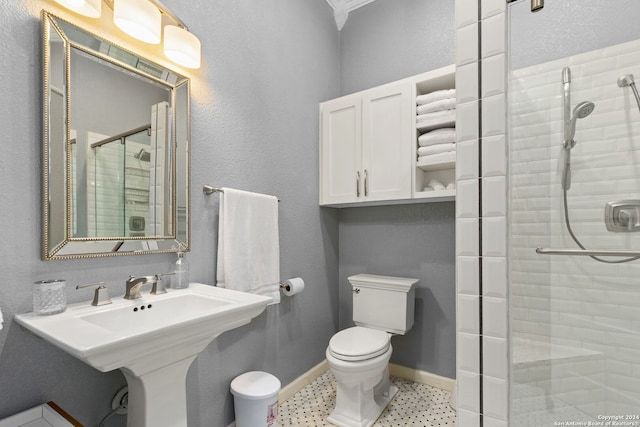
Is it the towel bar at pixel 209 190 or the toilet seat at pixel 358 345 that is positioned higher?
the towel bar at pixel 209 190

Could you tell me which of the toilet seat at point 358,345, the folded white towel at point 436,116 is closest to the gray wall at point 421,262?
the toilet seat at point 358,345

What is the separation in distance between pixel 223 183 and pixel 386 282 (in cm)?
124

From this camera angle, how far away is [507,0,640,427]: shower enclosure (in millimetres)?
939

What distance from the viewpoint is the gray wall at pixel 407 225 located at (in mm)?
2137

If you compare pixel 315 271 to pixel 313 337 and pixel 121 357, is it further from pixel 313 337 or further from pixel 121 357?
pixel 121 357

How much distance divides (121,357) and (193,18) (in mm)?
1509

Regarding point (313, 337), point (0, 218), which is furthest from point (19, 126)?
point (313, 337)

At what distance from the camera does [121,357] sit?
82cm

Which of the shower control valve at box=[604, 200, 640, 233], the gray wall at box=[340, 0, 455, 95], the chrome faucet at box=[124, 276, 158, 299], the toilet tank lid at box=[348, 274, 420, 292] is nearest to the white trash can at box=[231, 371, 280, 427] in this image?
the chrome faucet at box=[124, 276, 158, 299]

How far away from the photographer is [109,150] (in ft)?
4.04

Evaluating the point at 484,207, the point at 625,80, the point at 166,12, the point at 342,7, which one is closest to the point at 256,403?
the point at 484,207

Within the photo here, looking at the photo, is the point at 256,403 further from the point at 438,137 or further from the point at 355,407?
the point at 438,137

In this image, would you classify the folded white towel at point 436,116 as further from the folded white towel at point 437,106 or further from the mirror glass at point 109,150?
the mirror glass at point 109,150

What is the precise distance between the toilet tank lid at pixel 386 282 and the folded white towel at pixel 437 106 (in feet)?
3.67
